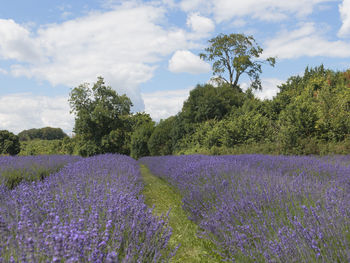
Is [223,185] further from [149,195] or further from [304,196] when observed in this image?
[149,195]

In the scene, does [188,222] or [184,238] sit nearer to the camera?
[184,238]

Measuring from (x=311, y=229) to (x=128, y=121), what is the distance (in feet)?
82.6

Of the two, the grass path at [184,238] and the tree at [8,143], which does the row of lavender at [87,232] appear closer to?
the grass path at [184,238]

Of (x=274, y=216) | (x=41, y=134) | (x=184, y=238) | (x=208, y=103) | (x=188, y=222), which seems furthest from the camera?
(x=41, y=134)

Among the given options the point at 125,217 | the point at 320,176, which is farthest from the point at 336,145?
the point at 125,217

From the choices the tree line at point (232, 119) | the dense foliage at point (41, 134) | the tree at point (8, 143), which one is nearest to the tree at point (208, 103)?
the tree line at point (232, 119)

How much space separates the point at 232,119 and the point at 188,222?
1225 cm

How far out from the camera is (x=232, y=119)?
15.8 meters

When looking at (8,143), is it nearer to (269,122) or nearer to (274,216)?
(269,122)

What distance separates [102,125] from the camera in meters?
23.6

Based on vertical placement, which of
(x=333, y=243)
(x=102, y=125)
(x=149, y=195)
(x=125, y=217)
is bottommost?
(x=149, y=195)

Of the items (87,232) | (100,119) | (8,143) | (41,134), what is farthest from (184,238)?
(41,134)

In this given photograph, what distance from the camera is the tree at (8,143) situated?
2431cm

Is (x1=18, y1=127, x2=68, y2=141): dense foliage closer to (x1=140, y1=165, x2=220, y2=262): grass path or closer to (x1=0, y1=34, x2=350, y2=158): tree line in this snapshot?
(x1=0, y1=34, x2=350, y2=158): tree line
